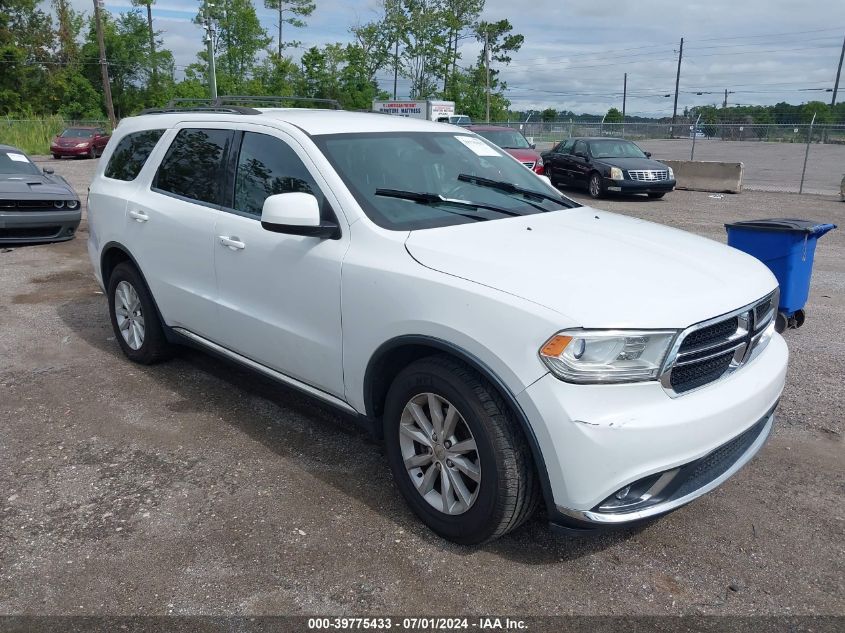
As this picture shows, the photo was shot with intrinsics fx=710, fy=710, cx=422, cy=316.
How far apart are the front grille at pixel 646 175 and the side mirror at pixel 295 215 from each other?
48.6 feet

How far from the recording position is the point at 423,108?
118 ft

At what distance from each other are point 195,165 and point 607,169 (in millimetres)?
14061

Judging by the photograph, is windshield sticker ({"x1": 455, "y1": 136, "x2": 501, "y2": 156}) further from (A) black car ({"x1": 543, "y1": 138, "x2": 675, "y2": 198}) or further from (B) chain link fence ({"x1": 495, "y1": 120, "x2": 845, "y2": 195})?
(B) chain link fence ({"x1": 495, "y1": 120, "x2": 845, "y2": 195})

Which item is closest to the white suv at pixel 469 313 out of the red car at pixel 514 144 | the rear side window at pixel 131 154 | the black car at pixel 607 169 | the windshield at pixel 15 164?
the rear side window at pixel 131 154

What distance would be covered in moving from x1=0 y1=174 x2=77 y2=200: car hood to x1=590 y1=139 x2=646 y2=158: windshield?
485 inches

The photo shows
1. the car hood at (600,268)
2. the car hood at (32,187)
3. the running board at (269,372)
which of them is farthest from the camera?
the car hood at (32,187)

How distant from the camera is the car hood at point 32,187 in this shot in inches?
391

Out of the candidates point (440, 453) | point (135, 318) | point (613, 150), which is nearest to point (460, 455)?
point (440, 453)

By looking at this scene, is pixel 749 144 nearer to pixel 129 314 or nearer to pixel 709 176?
pixel 709 176

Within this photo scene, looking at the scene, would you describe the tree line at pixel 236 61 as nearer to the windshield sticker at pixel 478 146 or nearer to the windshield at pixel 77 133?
the windshield at pixel 77 133

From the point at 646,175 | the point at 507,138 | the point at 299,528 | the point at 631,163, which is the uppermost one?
the point at 507,138

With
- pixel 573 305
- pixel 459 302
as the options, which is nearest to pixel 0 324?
pixel 459 302

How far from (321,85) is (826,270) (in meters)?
45.8

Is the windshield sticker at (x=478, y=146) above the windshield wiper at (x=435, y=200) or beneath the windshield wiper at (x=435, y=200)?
above
